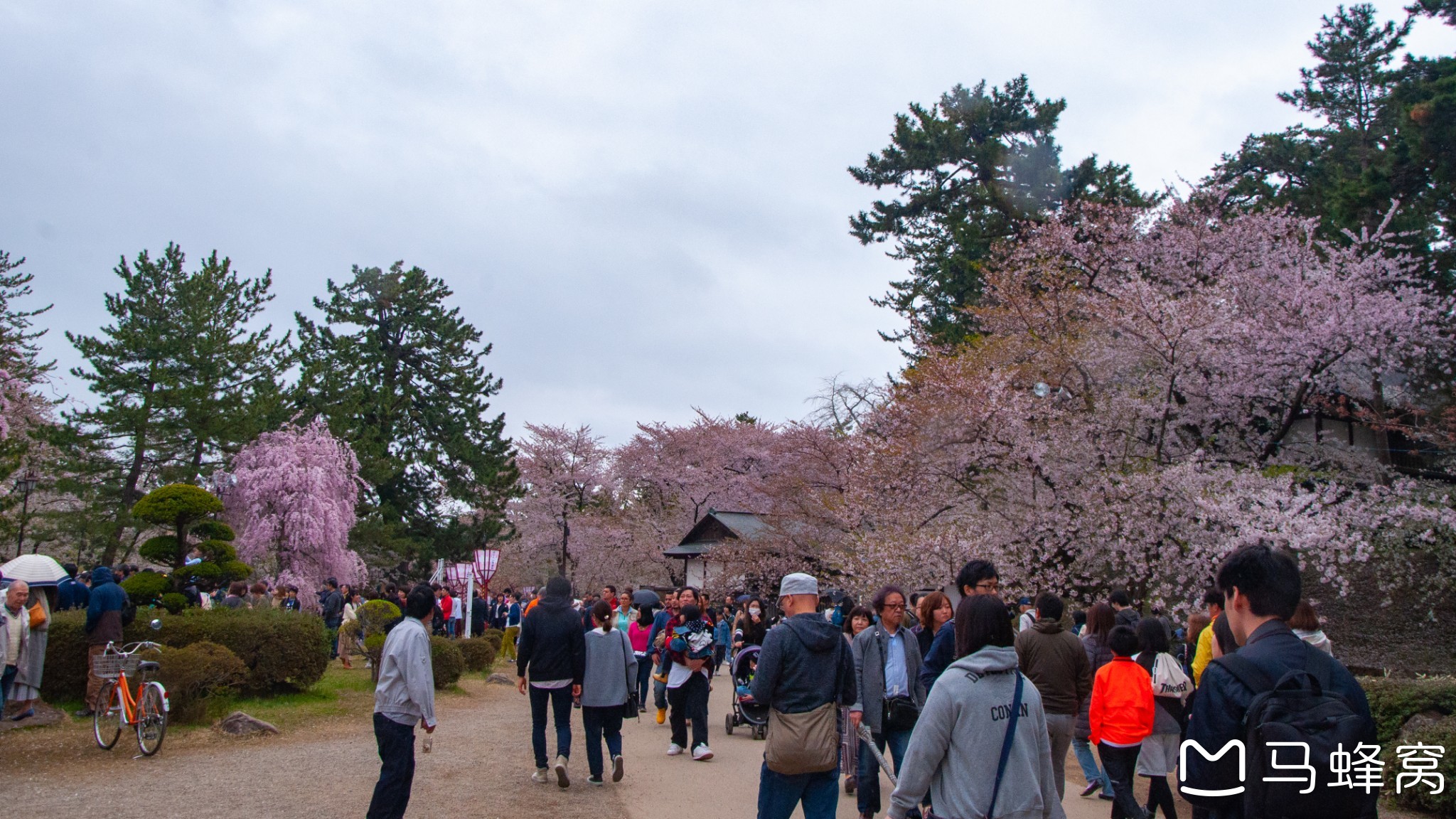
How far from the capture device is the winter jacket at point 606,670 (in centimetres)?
782

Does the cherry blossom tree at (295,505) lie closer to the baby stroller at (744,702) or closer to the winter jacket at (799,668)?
the baby stroller at (744,702)

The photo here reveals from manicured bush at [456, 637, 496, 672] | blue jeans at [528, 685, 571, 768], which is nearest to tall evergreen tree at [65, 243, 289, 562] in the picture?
manicured bush at [456, 637, 496, 672]

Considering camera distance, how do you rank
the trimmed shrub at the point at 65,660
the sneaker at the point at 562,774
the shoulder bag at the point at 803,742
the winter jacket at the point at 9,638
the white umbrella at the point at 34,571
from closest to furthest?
1. the shoulder bag at the point at 803,742
2. the sneaker at the point at 562,774
3. the winter jacket at the point at 9,638
4. the white umbrella at the point at 34,571
5. the trimmed shrub at the point at 65,660

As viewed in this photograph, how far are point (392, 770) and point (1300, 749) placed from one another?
5.01 metres

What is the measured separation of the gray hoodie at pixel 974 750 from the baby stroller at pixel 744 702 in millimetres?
1656

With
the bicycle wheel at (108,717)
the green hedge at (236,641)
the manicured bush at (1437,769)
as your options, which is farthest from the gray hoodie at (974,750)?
the green hedge at (236,641)

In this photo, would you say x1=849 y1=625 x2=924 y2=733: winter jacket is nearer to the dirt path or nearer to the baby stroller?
the baby stroller

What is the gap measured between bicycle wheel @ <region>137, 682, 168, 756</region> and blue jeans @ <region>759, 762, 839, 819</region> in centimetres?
654

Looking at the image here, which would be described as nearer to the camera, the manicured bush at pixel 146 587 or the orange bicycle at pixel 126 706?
the orange bicycle at pixel 126 706

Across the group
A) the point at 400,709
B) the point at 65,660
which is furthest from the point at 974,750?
the point at 65,660

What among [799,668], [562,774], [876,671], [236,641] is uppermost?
[799,668]

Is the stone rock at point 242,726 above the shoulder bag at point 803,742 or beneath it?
beneath

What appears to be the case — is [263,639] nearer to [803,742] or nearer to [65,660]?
[65,660]

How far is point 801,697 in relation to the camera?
490 cm
